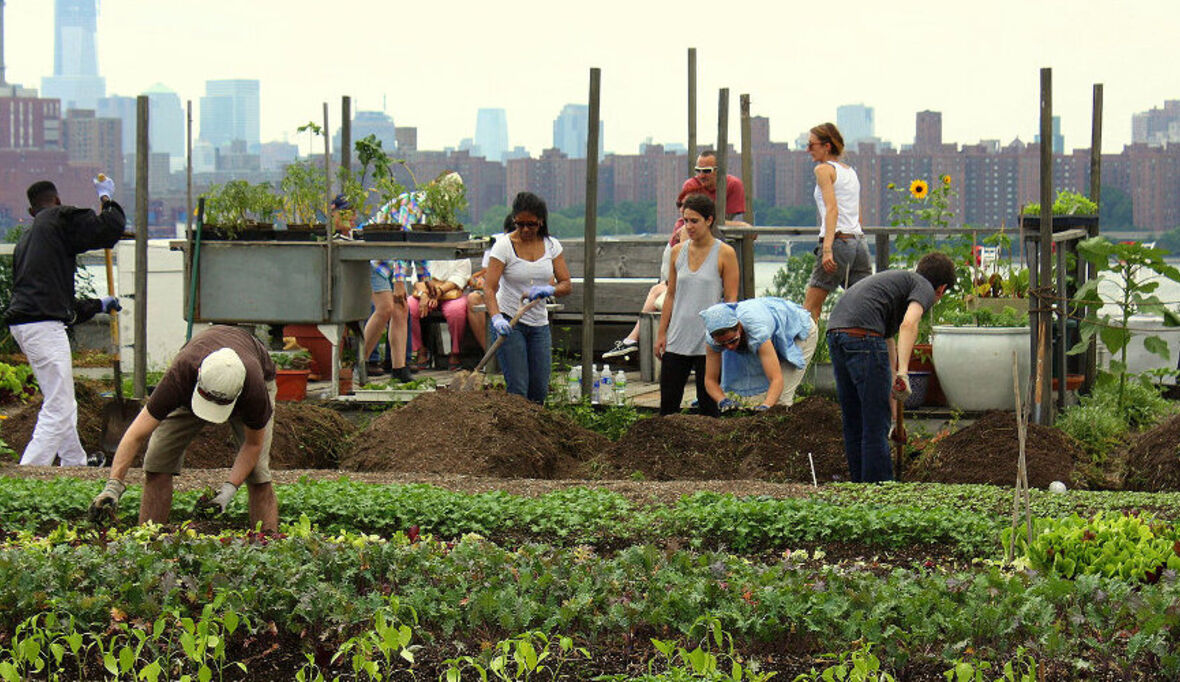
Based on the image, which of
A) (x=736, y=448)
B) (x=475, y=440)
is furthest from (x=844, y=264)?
(x=475, y=440)

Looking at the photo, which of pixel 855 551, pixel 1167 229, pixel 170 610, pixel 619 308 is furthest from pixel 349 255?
pixel 1167 229

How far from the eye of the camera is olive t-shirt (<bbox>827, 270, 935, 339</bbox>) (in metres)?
8.28

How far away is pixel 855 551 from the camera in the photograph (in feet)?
22.6

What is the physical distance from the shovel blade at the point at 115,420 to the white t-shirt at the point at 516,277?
2555 mm

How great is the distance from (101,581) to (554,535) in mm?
2215

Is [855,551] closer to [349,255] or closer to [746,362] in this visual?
[746,362]

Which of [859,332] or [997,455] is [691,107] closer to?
[997,455]

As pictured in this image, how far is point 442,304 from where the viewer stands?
1438 cm

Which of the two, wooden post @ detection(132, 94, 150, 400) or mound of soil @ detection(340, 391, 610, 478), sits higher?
wooden post @ detection(132, 94, 150, 400)

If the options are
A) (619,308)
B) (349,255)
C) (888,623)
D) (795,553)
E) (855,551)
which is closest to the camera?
(888,623)

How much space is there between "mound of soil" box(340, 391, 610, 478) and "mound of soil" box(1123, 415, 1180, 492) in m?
3.37

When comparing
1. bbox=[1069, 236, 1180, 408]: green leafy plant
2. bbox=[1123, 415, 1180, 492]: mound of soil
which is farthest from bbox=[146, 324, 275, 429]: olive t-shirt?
bbox=[1069, 236, 1180, 408]: green leafy plant

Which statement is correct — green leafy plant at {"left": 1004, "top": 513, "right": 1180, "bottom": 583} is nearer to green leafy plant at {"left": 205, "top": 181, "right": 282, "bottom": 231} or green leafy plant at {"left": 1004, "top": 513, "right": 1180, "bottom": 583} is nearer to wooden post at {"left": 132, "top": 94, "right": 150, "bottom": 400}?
wooden post at {"left": 132, "top": 94, "right": 150, "bottom": 400}

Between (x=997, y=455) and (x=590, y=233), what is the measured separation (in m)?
3.63
